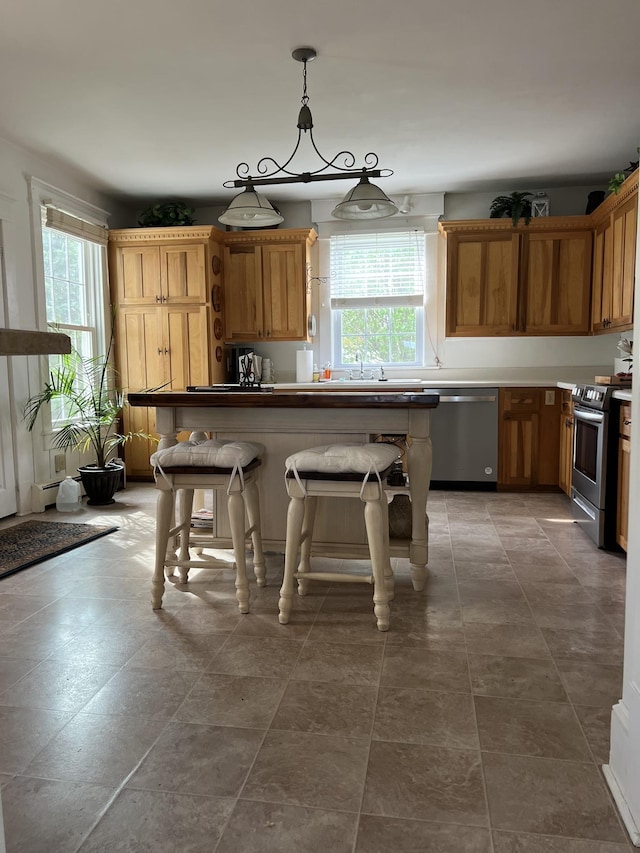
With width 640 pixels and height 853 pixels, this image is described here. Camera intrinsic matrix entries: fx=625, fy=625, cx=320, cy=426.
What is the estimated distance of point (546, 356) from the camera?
5.59 m

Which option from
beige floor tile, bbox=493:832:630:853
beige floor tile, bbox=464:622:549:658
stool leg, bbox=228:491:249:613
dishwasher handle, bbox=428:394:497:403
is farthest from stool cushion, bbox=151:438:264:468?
dishwasher handle, bbox=428:394:497:403

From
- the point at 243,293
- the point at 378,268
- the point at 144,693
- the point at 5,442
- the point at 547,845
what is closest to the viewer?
the point at 547,845

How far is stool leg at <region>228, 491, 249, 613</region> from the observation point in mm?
2557

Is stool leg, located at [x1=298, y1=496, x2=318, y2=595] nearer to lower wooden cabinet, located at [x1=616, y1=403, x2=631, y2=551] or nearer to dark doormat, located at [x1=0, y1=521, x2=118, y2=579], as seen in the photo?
dark doormat, located at [x1=0, y1=521, x2=118, y2=579]

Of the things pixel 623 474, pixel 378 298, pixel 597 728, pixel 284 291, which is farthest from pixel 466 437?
pixel 597 728

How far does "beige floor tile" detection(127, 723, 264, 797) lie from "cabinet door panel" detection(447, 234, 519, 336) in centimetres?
424

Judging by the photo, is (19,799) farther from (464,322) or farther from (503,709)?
(464,322)

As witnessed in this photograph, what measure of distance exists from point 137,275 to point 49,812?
475 cm

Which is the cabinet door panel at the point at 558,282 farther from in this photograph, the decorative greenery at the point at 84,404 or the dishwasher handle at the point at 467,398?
the decorative greenery at the point at 84,404

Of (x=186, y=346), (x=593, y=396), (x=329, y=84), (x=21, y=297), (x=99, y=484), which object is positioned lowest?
(x=99, y=484)

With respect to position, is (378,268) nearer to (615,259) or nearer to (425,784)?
(615,259)

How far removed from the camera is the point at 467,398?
5.00 metres

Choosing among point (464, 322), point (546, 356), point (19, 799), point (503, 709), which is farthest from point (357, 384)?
point (19, 799)

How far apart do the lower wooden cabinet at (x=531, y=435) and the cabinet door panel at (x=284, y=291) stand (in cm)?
192
